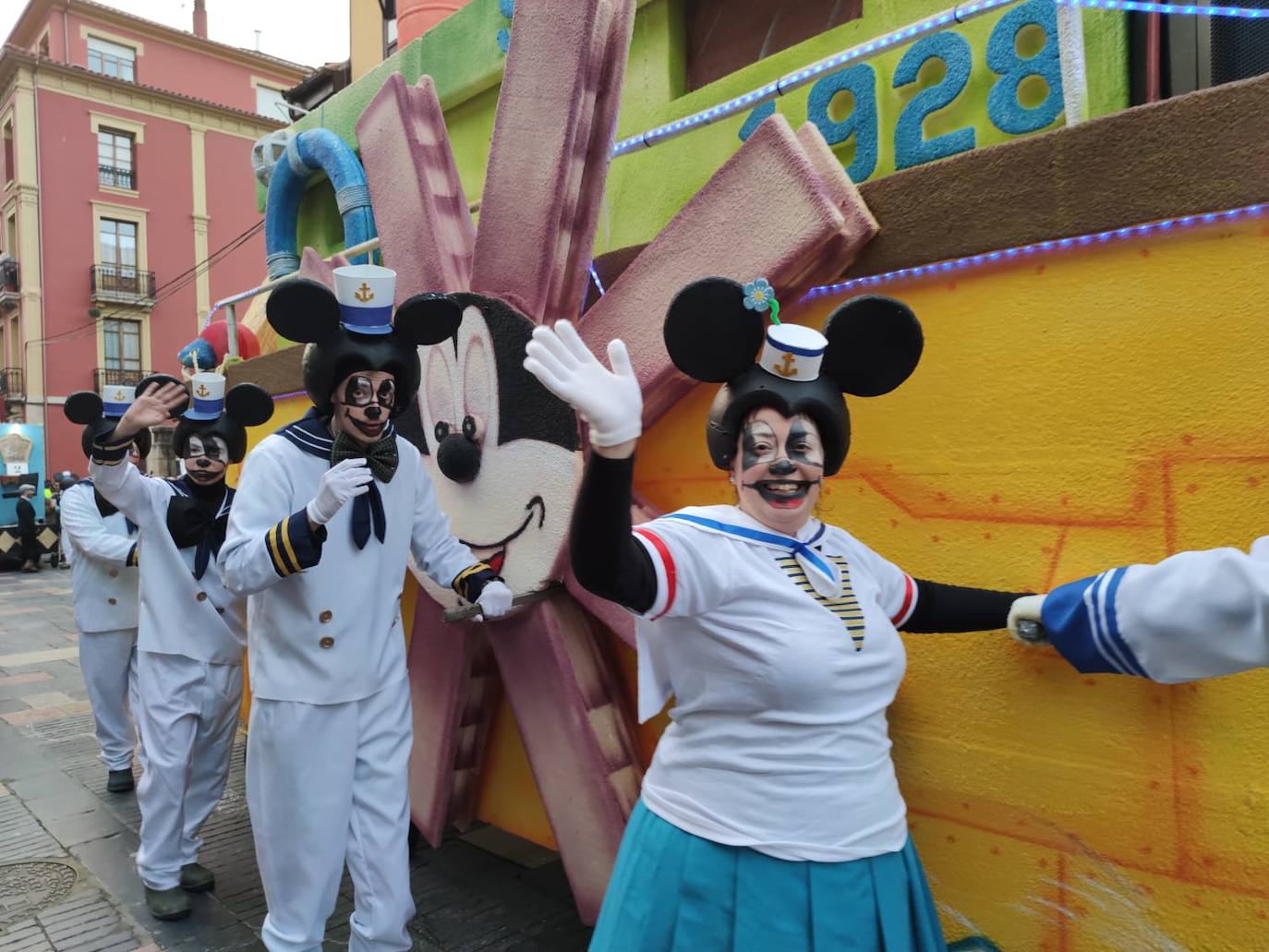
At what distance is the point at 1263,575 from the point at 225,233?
86.5 ft

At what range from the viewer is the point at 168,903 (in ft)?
10.9

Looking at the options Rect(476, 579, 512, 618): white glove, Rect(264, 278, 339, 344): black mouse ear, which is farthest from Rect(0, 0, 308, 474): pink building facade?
Rect(476, 579, 512, 618): white glove

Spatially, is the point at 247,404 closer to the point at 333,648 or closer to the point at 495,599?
the point at 333,648

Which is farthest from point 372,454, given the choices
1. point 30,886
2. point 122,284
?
point 122,284

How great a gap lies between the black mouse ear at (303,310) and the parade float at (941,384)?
0.62m

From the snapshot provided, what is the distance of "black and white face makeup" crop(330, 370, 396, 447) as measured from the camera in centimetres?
262

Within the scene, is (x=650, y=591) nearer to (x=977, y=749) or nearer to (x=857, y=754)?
(x=857, y=754)

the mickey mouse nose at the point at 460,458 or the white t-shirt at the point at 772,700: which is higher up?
the mickey mouse nose at the point at 460,458

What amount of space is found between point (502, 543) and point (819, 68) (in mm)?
1731

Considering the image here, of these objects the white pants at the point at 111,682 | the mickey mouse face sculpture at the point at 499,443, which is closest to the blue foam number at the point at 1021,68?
the mickey mouse face sculpture at the point at 499,443

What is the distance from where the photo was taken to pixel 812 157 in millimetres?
2438

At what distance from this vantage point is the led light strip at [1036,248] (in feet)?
6.08

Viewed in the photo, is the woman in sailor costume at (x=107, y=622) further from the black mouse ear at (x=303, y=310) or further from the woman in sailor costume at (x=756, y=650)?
the woman in sailor costume at (x=756, y=650)

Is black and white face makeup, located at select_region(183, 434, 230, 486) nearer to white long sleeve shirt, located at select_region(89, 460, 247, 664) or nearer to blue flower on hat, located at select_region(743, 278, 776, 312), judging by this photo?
white long sleeve shirt, located at select_region(89, 460, 247, 664)
